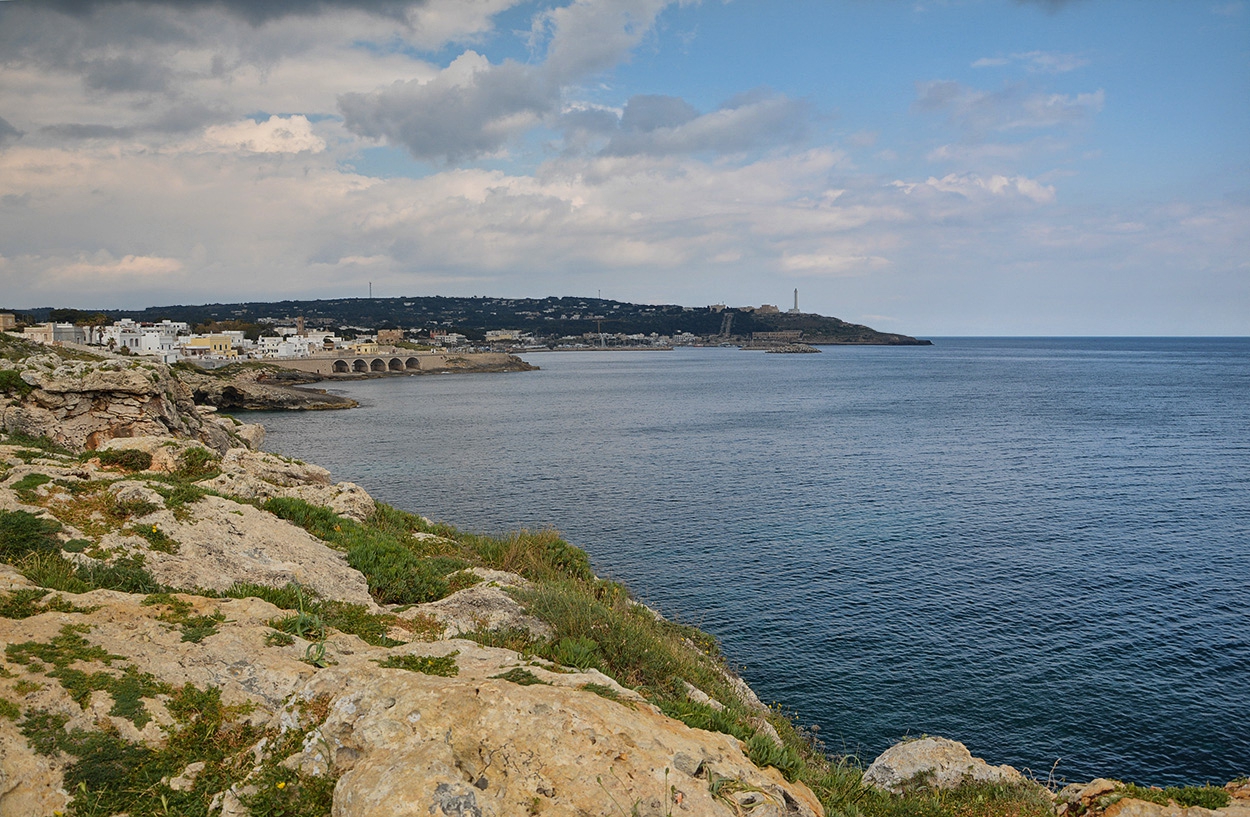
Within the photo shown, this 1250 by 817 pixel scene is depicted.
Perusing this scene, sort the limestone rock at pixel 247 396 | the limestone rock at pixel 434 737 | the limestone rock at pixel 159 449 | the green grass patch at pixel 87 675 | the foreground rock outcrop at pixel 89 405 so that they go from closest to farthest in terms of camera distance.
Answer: the limestone rock at pixel 434 737 < the green grass patch at pixel 87 675 < the limestone rock at pixel 159 449 < the foreground rock outcrop at pixel 89 405 < the limestone rock at pixel 247 396

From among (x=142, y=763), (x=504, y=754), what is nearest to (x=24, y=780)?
(x=142, y=763)

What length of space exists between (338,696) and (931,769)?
1003cm

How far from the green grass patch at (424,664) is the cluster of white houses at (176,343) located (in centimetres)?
9253

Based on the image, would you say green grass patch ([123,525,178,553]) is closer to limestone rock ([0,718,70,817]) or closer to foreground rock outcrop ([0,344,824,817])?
foreground rock outcrop ([0,344,824,817])

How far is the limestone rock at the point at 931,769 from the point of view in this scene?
12.0 meters

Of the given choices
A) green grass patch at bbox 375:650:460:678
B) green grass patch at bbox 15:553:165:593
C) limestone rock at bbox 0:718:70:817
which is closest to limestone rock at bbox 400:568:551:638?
green grass patch at bbox 375:650:460:678

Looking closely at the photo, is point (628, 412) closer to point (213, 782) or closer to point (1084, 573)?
point (1084, 573)

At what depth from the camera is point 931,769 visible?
12211 millimetres

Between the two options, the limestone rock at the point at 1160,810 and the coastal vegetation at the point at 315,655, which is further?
the limestone rock at the point at 1160,810

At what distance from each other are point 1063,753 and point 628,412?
225 feet

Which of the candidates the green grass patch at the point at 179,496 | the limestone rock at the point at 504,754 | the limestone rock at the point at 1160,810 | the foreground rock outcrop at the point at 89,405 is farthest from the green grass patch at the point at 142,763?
the foreground rock outcrop at the point at 89,405

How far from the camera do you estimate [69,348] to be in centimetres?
6506

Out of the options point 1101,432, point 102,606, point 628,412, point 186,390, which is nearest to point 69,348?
point 186,390

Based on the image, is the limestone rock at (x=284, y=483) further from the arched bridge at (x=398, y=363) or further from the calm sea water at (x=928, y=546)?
the arched bridge at (x=398, y=363)
